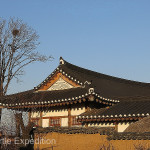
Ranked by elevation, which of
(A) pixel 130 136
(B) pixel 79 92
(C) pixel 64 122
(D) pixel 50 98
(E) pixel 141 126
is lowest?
(A) pixel 130 136

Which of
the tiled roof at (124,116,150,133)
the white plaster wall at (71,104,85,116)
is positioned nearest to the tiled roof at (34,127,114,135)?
the tiled roof at (124,116,150,133)

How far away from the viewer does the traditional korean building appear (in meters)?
20.4

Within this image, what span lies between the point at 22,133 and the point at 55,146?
210 cm

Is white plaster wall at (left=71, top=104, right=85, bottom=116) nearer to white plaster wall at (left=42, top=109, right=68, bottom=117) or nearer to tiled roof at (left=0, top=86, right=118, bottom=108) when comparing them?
white plaster wall at (left=42, top=109, right=68, bottom=117)

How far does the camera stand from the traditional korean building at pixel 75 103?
805 inches

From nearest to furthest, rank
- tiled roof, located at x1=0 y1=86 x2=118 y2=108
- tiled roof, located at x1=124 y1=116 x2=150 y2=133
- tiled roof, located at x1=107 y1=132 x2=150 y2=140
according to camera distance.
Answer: tiled roof, located at x1=107 y1=132 x2=150 y2=140
tiled roof, located at x1=124 y1=116 x2=150 y2=133
tiled roof, located at x1=0 y1=86 x2=118 y2=108

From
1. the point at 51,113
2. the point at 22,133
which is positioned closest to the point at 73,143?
the point at 22,133

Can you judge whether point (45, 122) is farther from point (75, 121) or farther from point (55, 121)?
point (75, 121)

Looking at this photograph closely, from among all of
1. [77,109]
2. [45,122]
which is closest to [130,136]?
[77,109]

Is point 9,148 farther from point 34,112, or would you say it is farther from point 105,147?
point 34,112

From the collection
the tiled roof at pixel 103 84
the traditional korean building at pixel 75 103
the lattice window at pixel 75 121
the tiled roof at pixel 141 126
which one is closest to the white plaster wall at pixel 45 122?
the traditional korean building at pixel 75 103

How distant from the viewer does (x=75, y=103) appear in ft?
72.2

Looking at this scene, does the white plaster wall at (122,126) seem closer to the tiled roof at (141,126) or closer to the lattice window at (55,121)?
the tiled roof at (141,126)

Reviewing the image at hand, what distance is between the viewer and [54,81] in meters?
24.7
